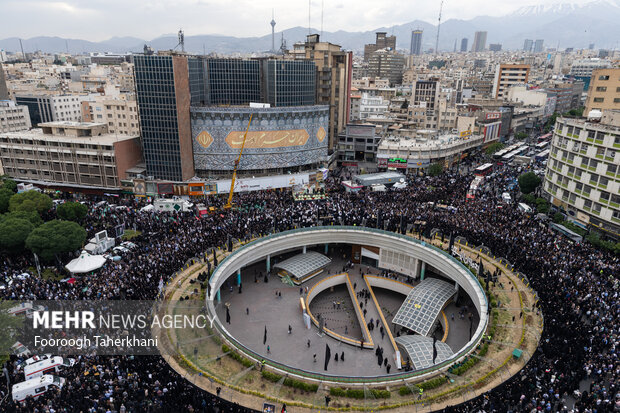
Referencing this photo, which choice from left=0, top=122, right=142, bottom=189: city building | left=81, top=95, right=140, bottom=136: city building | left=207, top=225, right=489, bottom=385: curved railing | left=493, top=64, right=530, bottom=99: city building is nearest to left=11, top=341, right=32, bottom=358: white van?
left=207, top=225, right=489, bottom=385: curved railing

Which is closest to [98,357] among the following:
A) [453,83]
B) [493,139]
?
[493,139]

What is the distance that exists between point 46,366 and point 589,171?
48945 mm

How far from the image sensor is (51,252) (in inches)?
1300

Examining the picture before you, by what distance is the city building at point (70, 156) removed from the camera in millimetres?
51219

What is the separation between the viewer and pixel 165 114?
4950 cm

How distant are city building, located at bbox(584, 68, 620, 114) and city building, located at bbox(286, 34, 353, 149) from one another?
37.7m

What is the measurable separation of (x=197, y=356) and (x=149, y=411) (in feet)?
13.1

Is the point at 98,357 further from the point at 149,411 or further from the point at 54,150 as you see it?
the point at 54,150

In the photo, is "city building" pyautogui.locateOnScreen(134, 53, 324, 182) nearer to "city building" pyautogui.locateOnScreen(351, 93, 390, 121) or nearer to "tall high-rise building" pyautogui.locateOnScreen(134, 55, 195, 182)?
"tall high-rise building" pyautogui.locateOnScreen(134, 55, 195, 182)

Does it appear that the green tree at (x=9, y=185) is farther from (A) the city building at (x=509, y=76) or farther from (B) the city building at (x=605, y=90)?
(A) the city building at (x=509, y=76)

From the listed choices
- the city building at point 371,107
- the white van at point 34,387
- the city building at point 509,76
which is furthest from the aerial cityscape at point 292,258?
the city building at point 509,76

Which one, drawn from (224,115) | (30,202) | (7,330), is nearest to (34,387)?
(7,330)

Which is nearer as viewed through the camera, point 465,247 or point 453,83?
point 465,247

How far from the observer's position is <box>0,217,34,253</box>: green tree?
33.4 m
